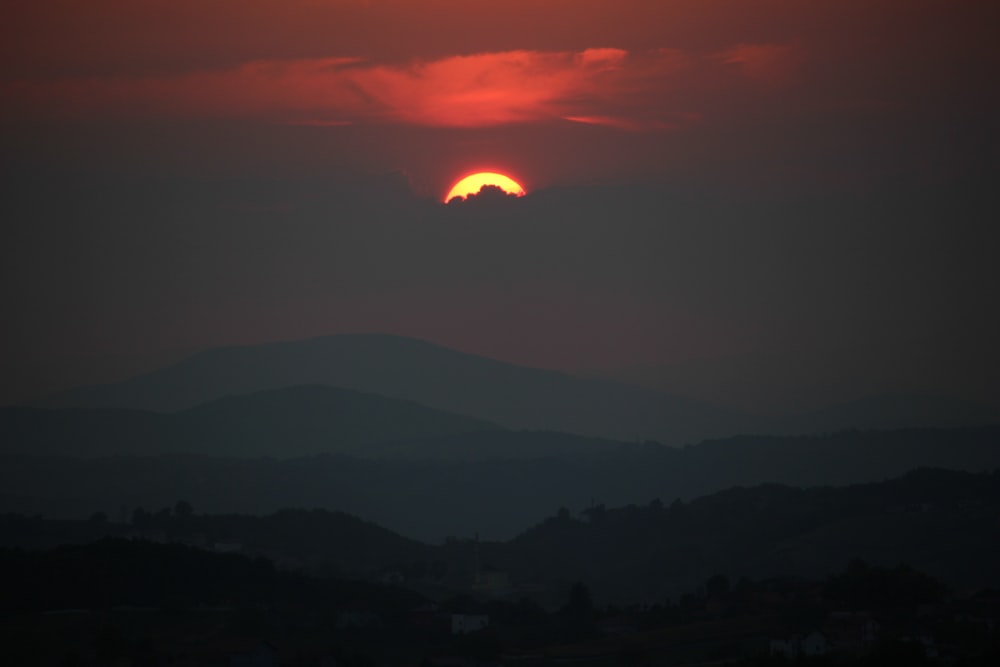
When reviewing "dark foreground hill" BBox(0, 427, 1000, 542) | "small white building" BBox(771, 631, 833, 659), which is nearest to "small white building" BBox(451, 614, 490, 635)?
"small white building" BBox(771, 631, 833, 659)

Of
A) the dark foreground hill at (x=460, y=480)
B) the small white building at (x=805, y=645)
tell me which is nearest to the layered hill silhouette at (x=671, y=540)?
the small white building at (x=805, y=645)

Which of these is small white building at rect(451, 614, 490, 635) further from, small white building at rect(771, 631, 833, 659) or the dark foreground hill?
the dark foreground hill

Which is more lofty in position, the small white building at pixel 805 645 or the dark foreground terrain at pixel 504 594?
the dark foreground terrain at pixel 504 594

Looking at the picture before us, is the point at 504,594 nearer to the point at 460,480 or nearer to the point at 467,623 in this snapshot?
the point at 467,623

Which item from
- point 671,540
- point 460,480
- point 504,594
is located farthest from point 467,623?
point 460,480

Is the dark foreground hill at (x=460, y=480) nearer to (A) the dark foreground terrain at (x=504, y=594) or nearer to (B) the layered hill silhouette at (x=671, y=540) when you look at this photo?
(B) the layered hill silhouette at (x=671, y=540)

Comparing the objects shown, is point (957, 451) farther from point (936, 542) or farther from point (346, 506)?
point (936, 542)

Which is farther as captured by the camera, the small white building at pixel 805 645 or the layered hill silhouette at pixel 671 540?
the layered hill silhouette at pixel 671 540

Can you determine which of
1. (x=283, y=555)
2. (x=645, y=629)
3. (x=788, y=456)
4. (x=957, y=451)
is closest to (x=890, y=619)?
(x=645, y=629)
